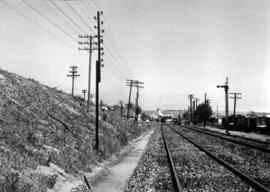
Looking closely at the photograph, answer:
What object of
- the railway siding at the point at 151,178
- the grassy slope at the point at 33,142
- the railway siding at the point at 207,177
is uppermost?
the grassy slope at the point at 33,142

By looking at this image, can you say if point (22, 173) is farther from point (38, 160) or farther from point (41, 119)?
point (41, 119)

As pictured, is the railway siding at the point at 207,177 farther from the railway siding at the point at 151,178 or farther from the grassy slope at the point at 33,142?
the grassy slope at the point at 33,142

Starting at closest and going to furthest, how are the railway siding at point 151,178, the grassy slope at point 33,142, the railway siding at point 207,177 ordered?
the grassy slope at point 33,142 < the railway siding at point 207,177 < the railway siding at point 151,178

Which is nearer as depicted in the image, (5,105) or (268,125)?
(5,105)

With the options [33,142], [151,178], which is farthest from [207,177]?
[33,142]

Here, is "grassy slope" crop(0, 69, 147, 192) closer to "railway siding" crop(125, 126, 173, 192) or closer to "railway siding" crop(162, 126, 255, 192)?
"railway siding" crop(125, 126, 173, 192)

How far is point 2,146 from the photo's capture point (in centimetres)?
1135

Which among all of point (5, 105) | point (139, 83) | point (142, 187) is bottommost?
point (142, 187)

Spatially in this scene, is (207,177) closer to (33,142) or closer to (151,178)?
(151,178)

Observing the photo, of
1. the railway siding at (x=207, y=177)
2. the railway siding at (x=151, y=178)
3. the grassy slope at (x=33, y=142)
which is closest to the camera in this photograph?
the grassy slope at (x=33, y=142)

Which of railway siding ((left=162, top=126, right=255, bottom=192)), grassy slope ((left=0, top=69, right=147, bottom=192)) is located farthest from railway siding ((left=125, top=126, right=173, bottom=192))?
grassy slope ((left=0, top=69, right=147, bottom=192))

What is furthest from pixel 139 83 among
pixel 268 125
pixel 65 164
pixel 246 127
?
pixel 65 164

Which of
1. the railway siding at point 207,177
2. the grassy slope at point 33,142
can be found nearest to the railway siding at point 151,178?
the railway siding at point 207,177

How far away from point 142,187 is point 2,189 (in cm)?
458
